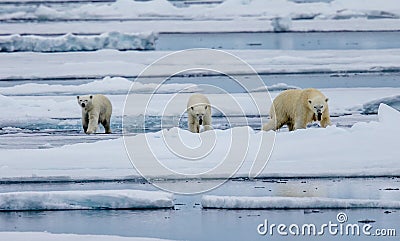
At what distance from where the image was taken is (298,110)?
16.2ft

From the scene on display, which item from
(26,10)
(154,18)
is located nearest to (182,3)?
(154,18)

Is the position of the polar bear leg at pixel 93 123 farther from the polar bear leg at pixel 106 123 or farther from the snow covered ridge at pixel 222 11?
the snow covered ridge at pixel 222 11

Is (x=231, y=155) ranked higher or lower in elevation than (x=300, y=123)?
lower

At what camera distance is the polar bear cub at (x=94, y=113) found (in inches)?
205

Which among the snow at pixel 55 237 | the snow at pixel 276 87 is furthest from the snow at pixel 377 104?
the snow at pixel 55 237

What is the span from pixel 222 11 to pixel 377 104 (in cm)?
244

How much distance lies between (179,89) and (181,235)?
2557 mm

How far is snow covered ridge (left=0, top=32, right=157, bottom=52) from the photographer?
278 inches

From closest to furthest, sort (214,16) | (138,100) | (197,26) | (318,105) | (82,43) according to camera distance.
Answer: (318,105) → (138,100) → (82,43) → (197,26) → (214,16)

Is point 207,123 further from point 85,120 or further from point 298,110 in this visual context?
point 85,120

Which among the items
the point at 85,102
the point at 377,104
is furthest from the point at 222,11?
the point at 85,102

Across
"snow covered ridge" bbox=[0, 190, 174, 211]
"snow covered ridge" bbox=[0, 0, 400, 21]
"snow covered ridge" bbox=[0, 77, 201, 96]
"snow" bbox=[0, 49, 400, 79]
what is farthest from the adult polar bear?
"snow covered ridge" bbox=[0, 0, 400, 21]

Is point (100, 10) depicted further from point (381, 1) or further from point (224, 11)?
point (381, 1)

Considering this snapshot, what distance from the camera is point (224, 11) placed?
7773 mm
